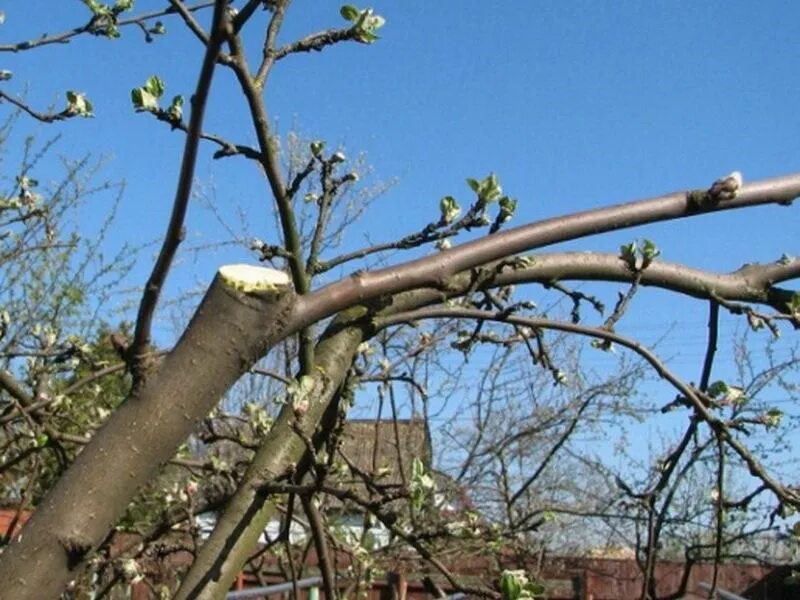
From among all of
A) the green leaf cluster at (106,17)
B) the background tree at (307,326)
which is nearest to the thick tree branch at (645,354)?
the background tree at (307,326)

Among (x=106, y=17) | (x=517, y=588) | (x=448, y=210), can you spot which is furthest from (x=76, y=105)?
(x=517, y=588)

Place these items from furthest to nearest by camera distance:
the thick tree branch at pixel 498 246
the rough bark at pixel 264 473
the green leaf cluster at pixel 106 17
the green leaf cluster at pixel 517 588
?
the green leaf cluster at pixel 106 17 < the rough bark at pixel 264 473 < the thick tree branch at pixel 498 246 < the green leaf cluster at pixel 517 588

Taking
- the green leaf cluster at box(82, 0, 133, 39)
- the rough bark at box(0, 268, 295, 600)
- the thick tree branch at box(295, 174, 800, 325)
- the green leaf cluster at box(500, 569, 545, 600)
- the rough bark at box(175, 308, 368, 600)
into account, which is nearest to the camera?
the rough bark at box(0, 268, 295, 600)

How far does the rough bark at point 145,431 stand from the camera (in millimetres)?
1304

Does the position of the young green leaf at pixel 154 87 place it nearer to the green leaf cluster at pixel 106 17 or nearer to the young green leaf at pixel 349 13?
the young green leaf at pixel 349 13

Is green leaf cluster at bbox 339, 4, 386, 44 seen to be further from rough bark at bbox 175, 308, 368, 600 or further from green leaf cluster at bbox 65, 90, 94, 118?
green leaf cluster at bbox 65, 90, 94, 118

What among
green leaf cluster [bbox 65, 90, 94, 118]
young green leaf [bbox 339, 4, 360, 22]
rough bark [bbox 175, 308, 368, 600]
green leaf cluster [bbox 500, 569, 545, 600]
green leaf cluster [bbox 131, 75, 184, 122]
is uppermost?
green leaf cluster [bbox 65, 90, 94, 118]

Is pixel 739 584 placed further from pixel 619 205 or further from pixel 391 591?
pixel 619 205

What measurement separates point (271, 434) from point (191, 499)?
85cm

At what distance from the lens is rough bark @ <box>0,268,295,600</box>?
130 centimetres

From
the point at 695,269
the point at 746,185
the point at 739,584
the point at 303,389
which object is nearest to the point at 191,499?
the point at 303,389

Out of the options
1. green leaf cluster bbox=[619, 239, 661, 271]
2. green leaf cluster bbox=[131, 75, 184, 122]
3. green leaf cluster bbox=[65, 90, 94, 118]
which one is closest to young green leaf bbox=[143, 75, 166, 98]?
green leaf cluster bbox=[131, 75, 184, 122]

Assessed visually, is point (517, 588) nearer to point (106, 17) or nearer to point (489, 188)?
point (489, 188)

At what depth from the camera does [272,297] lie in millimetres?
1398
